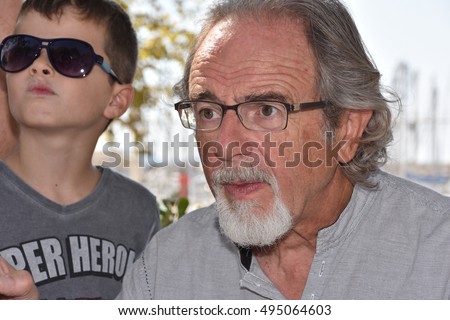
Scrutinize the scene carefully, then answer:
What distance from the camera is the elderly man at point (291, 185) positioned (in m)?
2.58

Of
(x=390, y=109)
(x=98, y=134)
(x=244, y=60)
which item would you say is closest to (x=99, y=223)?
(x=98, y=134)

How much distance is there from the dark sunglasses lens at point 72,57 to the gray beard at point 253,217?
1033 mm

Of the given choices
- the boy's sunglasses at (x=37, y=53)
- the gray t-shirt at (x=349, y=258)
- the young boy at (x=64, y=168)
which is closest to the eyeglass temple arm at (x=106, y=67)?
the young boy at (x=64, y=168)

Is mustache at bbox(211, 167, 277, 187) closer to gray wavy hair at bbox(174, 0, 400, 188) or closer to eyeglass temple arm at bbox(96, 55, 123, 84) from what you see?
gray wavy hair at bbox(174, 0, 400, 188)

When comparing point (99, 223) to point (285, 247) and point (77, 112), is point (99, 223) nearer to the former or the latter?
point (77, 112)

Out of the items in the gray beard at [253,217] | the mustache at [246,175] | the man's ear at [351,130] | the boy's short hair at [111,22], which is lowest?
the gray beard at [253,217]

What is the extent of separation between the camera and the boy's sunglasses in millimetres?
3182

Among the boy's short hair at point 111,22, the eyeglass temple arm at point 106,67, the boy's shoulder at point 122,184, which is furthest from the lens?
the boy's shoulder at point 122,184

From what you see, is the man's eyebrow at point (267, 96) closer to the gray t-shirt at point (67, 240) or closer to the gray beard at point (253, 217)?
the gray beard at point (253, 217)

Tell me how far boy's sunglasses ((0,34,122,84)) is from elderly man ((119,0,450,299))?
2.17 ft

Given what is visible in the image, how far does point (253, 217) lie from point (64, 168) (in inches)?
46.2

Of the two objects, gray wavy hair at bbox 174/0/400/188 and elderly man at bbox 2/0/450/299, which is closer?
elderly man at bbox 2/0/450/299

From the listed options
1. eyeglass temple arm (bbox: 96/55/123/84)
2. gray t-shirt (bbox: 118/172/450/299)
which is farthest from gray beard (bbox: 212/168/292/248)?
eyeglass temple arm (bbox: 96/55/123/84)

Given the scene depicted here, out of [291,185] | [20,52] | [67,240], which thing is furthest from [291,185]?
[20,52]
